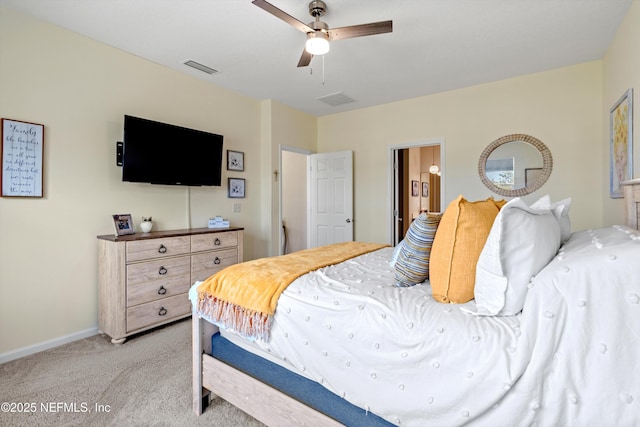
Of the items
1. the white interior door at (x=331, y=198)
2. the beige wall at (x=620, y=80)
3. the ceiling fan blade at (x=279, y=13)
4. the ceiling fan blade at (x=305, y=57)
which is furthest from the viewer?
the white interior door at (x=331, y=198)

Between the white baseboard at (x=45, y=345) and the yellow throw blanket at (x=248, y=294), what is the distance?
1.90m

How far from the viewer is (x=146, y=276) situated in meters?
2.69

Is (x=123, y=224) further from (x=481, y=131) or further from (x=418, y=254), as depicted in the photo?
(x=481, y=131)

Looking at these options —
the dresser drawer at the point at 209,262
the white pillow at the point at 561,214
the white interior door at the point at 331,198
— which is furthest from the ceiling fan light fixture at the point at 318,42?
the white interior door at the point at 331,198

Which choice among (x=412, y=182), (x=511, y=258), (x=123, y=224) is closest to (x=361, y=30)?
(x=511, y=258)

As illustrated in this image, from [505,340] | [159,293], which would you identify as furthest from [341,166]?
[505,340]

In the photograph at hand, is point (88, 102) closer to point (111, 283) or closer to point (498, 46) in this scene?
point (111, 283)

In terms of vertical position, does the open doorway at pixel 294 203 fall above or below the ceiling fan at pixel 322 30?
below

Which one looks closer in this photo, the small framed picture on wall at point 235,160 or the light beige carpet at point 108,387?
the light beige carpet at point 108,387

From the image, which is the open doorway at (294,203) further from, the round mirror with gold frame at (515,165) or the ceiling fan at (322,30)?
the ceiling fan at (322,30)

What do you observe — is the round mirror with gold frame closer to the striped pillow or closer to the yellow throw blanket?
the striped pillow

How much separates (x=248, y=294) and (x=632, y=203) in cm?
197

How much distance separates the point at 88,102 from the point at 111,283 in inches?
65.6

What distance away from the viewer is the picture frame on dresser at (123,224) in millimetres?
2808
